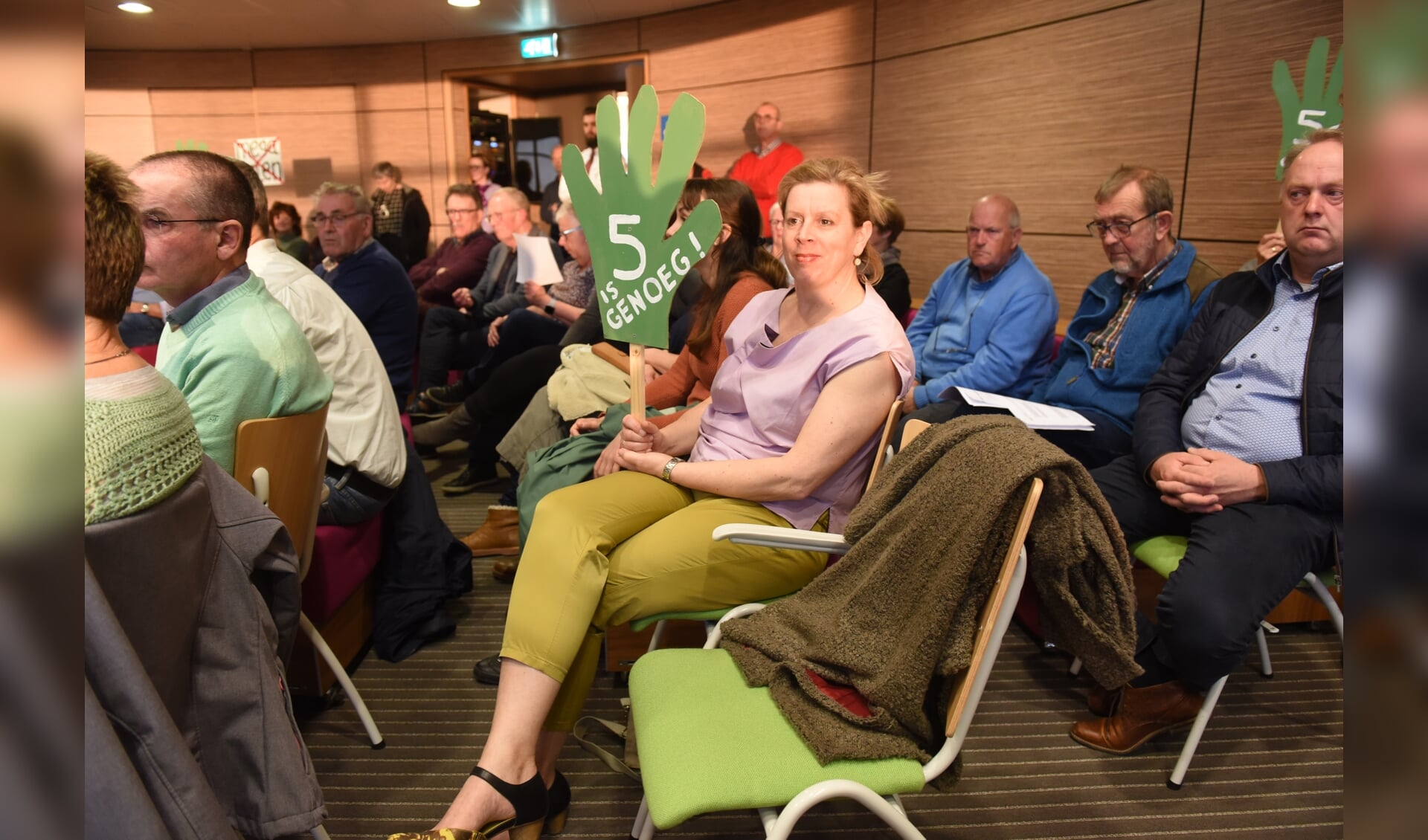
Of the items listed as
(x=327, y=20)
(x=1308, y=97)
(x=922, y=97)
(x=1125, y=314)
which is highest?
(x=327, y=20)

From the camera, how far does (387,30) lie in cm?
830

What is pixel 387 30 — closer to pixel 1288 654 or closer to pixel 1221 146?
pixel 1221 146

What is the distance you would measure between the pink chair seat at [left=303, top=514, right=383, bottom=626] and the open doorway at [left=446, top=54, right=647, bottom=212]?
675 cm

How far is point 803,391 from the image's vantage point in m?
1.89

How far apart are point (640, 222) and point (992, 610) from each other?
3.40 feet

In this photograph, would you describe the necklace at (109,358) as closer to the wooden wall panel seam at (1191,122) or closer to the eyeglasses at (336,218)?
the eyeglasses at (336,218)

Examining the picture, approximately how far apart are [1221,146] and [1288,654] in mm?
2284

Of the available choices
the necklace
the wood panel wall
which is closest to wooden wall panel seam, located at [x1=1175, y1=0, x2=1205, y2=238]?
the wood panel wall

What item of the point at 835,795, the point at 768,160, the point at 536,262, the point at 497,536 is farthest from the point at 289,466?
the point at 768,160

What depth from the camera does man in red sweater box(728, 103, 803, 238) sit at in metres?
6.16

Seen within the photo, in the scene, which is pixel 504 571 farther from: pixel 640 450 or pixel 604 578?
pixel 604 578

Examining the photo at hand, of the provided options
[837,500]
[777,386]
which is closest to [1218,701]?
[837,500]

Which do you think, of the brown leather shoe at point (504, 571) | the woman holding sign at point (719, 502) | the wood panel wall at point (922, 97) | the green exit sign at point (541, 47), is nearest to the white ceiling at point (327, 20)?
the green exit sign at point (541, 47)

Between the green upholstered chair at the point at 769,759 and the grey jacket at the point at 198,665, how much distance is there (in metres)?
0.56
